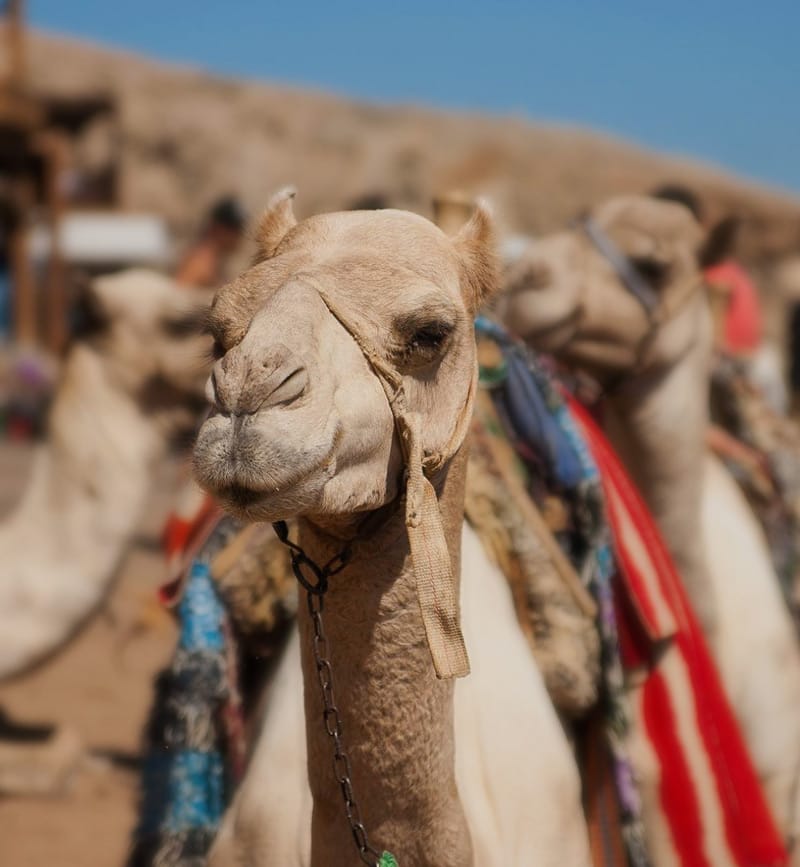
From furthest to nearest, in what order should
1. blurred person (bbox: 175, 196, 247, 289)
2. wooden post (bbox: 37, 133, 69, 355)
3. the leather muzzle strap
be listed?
wooden post (bbox: 37, 133, 69, 355) < blurred person (bbox: 175, 196, 247, 289) < the leather muzzle strap

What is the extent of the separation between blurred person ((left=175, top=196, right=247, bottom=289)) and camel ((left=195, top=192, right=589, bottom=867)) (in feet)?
14.5

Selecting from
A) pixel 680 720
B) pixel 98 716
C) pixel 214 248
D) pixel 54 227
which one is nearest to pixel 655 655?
Result: pixel 680 720

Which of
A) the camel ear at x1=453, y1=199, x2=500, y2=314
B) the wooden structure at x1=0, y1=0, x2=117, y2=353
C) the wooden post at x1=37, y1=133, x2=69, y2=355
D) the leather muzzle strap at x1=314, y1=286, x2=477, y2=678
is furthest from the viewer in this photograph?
the wooden post at x1=37, y1=133, x2=69, y2=355

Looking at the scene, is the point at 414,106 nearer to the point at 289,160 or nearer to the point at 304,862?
the point at 289,160

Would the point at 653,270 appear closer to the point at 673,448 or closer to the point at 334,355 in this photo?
the point at 673,448

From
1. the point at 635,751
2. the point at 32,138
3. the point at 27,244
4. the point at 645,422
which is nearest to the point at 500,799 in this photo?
the point at 635,751

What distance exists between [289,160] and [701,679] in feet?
108

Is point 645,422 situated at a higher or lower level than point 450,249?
higher

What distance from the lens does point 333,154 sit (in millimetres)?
35750

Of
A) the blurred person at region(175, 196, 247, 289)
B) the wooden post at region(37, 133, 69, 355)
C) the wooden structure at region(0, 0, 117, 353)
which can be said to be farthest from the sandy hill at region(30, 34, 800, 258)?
the blurred person at region(175, 196, 247, 289)

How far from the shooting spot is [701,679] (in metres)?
3.34

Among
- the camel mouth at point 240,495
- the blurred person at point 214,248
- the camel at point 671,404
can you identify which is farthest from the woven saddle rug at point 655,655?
the blurred person at point 214,248

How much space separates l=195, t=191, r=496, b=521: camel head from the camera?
187 cm

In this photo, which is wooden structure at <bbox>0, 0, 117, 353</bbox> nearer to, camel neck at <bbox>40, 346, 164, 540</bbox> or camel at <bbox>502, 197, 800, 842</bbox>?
camel neck at <bbox>40, 346, 164, 540</bbox>
